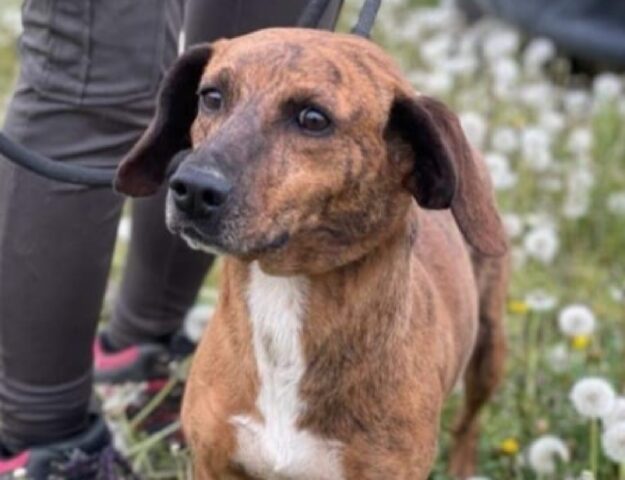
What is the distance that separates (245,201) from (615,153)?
3.18 m

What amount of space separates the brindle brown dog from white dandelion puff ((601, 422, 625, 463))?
51 centimetres

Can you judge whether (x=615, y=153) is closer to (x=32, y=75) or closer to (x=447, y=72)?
(x=447, y=72)

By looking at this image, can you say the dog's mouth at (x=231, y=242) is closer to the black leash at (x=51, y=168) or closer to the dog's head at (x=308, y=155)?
the dog's head at (x=308, y=155)

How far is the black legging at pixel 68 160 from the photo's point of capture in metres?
2.87

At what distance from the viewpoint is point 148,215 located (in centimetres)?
360

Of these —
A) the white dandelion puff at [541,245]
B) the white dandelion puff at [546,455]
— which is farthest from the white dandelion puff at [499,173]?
the white dandelion puff at [546,455]

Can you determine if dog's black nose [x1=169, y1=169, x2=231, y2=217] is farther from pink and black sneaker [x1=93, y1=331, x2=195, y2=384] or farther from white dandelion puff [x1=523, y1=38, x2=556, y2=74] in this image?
Answer: white dandelion puff [x1=523, y1=38, x2=556, y2=74]

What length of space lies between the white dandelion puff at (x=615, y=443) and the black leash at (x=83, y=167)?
3.50 feet

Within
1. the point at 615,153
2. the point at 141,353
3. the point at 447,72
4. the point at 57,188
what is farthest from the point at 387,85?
the point at 447,72

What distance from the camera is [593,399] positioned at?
3488 millimetres

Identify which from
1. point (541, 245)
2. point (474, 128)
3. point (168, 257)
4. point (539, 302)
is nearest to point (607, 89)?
point (474, 128)

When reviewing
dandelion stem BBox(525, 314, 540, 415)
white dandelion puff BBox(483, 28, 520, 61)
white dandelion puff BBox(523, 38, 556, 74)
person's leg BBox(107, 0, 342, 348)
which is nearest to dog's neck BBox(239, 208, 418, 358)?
person's leg BBox(107, 0, 342, 348)

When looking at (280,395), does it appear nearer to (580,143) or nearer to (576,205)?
(576,205)

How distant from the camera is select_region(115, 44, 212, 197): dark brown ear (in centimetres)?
276
